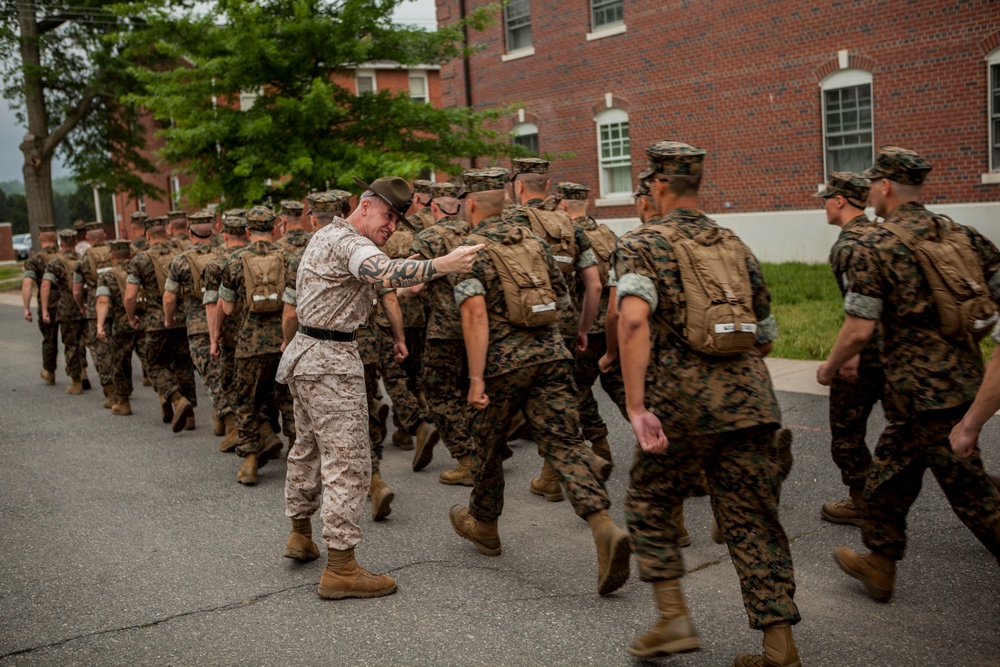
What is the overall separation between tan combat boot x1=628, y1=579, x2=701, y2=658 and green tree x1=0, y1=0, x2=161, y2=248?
28835mm

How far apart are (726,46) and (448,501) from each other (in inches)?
622

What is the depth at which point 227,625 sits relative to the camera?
4992 mm

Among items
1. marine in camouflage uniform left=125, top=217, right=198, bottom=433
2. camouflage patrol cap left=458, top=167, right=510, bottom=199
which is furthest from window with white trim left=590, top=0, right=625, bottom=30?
camouflage patrol cap left=458, top=167, right=510, bottom=199

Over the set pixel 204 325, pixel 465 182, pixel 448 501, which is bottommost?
pixel 448 501

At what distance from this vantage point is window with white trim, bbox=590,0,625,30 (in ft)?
74.0

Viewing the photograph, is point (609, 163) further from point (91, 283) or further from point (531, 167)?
point (531, 167)

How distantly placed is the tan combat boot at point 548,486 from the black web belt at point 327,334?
2.01 meters

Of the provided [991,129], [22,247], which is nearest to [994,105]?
[991,129]

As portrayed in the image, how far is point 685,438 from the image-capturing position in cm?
429

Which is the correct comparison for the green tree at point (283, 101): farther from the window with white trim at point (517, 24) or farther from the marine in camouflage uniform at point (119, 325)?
the window with white trim at point (517, 24)

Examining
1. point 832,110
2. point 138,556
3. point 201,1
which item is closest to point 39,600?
point 138,556

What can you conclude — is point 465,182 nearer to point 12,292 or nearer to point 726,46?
point 726,46

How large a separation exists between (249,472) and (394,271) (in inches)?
137

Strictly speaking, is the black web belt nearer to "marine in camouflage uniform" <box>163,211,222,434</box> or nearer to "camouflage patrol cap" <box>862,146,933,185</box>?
"camouflage patrol cap" <box>862,146,933,185</box>
